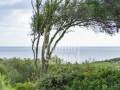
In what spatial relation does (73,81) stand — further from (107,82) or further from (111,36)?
(111,36)

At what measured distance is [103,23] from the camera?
21.2 m

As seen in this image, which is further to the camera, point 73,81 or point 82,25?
point 82,25

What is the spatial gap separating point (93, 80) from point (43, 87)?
1.79 m

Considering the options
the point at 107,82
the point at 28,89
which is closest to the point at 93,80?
the point at 107,82

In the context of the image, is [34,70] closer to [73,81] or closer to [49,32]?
[49,32]

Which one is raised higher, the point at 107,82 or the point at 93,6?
the point at 93,6

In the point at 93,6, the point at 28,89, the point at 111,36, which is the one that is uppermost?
the point at 93,6

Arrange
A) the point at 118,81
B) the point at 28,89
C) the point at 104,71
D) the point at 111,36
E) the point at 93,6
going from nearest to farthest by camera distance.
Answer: the point at 118,81 → the point at 104,71 → the point at 28,89 → the point at 93,6 → the point at 111,36

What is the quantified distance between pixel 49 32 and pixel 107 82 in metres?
9.42

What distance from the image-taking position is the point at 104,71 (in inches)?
510

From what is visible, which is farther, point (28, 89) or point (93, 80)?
point (28, 89)

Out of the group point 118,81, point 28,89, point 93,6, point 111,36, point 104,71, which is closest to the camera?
point 118,81

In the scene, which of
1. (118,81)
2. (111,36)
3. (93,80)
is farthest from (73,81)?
(111,36)

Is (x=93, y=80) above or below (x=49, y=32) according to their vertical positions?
below
